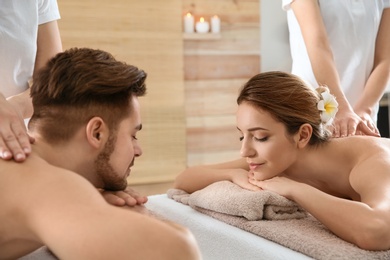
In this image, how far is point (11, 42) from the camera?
190 centimetres

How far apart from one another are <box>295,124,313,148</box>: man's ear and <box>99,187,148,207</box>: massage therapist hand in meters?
0.62

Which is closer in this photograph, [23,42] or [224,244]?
[224,244]

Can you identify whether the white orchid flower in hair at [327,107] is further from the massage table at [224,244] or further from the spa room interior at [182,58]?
the spa room interior at [182,58]

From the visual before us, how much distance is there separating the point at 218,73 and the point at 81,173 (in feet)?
9.33

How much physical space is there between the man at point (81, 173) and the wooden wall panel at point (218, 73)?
260 cm

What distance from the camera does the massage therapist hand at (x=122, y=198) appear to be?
1.41 metres

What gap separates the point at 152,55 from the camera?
150 inches

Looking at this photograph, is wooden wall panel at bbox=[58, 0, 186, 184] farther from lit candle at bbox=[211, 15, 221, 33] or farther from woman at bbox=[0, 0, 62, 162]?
woman at bbox=[0, 0, 62, 162]

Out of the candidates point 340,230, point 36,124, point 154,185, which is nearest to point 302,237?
point 340,230

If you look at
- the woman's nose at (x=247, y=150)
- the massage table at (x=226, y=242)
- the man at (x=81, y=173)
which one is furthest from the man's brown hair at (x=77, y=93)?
the woman's nose at (x=247, y=150)

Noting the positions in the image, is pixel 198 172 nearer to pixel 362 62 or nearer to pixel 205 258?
pixel 205 258

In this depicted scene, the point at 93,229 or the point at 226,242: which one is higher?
the point at 93,229

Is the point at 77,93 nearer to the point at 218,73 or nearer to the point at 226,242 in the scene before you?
the point at 226,242

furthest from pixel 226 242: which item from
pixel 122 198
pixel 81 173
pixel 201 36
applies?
pixel 201 36
